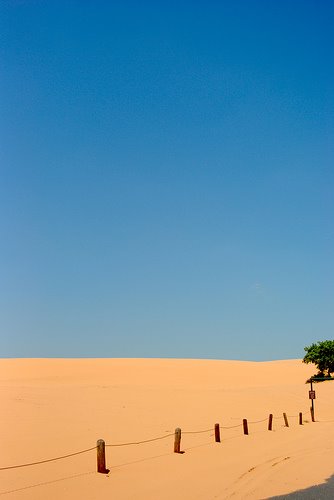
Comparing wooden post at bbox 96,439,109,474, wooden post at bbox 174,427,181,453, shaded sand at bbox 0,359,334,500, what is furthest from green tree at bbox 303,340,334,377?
wooden post at bbox 96,439,109,474

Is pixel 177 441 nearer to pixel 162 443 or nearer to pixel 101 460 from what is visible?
pixel 162 443

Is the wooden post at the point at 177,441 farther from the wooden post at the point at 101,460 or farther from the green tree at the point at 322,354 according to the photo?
the green tree at the point at 322,354

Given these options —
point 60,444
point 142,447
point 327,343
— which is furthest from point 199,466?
point 327,343

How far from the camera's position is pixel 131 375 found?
65.9 meters

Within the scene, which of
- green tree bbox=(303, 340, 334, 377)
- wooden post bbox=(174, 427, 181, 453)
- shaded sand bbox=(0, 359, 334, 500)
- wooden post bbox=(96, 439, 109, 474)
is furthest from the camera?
green tree bbox=(303, 340, 334, 377)

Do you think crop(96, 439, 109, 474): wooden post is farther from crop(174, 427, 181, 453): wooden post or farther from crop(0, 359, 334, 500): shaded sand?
crop(174, 427, 181, 453): wooden post

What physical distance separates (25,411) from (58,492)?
1611 cm

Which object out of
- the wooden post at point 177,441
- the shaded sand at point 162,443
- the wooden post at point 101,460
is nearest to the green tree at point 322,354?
the shaded sand at point 162,443

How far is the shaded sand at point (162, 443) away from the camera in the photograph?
15.2 meters

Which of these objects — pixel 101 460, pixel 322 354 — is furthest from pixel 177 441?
pixel 322 354

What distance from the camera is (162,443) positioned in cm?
2322

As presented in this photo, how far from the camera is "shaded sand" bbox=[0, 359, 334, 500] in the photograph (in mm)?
15164

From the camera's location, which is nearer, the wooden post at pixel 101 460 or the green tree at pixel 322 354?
the wooden post at pixel 101 460

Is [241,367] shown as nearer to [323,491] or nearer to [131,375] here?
[131,375]
